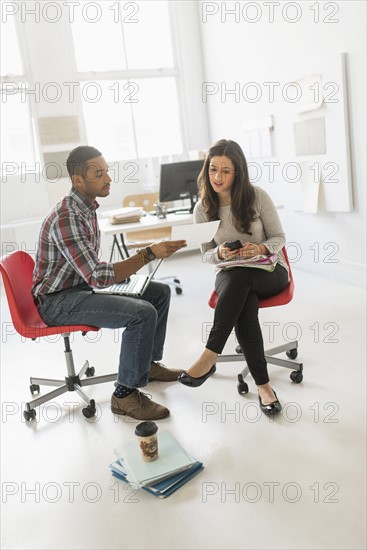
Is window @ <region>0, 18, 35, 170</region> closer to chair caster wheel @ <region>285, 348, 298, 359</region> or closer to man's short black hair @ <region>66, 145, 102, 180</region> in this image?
man's short black hair @ <region>66, 145, 102, 180</region>

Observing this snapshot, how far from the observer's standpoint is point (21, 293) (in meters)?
2.50

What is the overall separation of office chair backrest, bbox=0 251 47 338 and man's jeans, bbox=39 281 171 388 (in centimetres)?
8

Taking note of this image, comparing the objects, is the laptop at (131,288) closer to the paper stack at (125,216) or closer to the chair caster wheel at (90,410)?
the chair caster wheel at (90,410)

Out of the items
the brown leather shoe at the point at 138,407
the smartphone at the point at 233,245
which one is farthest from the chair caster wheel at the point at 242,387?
the smartphone at the point at 233,245

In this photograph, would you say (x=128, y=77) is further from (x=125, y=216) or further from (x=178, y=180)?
(x=125, y=216)

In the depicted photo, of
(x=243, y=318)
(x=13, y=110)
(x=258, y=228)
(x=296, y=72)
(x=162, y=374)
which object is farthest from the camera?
(x=13, y=110)

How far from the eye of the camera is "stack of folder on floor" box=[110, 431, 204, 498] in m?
1.92

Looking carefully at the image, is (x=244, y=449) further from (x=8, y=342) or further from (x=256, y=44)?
(x=256, y=44)

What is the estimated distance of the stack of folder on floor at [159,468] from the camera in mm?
1916

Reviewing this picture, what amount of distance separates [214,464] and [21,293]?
118cm

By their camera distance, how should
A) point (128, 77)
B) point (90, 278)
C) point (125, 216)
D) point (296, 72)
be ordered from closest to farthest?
point (90, 278) < point (125, 216) < point (296, 72) < point (128, 77)

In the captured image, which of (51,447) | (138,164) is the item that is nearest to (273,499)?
(51,447)

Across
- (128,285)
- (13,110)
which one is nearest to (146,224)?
(128,285)

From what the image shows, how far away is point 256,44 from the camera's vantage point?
192 inches
